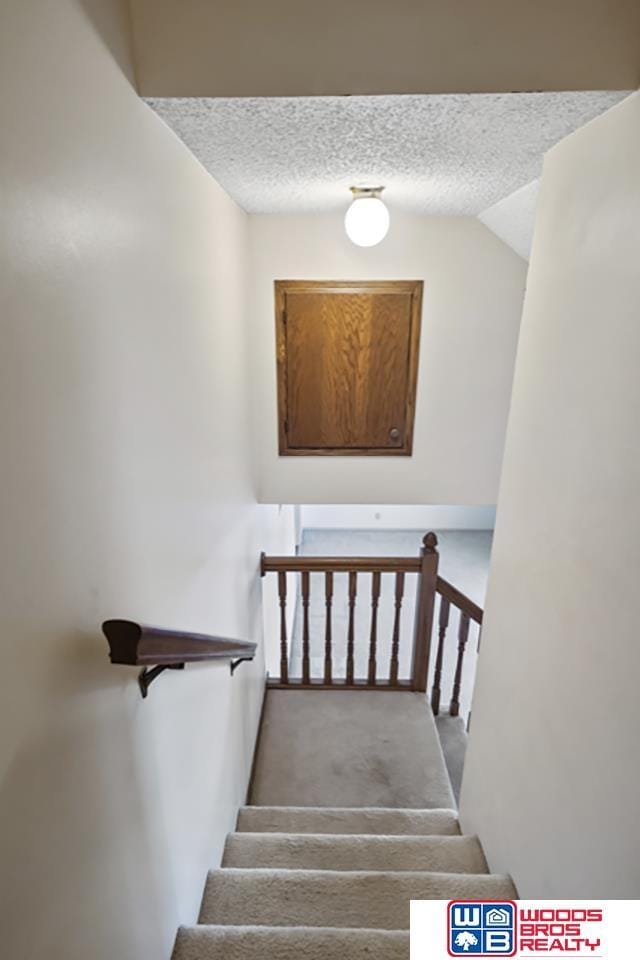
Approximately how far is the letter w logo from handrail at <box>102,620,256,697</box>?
75 cm

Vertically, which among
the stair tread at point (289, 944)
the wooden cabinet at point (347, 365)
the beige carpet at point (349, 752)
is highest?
A: the wooden cabinet at point (347, 365)

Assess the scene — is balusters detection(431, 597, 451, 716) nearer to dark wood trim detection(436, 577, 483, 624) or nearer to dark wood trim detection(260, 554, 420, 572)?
dark wood trim detection(436, 577, 483, 624)

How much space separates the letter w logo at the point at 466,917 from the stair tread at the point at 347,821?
0.99m

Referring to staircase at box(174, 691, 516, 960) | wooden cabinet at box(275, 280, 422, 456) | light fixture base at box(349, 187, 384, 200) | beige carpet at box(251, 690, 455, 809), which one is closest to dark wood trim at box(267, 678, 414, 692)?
beige carpet at box(251, 690, 455, 809)

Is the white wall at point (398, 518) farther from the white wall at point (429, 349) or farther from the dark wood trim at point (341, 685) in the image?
the white wall at point (429, 349)

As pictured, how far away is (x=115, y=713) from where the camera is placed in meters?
0.88

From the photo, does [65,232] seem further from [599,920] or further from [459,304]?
[459,304]

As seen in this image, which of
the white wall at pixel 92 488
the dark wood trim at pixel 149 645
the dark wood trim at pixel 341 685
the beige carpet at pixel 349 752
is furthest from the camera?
the dark wood trim at pixel 341 685

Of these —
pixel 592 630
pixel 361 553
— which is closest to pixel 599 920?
pixel 592 630

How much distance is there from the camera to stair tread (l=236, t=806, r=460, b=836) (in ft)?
6.59

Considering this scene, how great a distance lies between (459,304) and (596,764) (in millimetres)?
2134

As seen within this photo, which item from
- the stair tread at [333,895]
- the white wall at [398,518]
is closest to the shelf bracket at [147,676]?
the stair tread at [333,895]

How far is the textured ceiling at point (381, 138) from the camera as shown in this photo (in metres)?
1.04

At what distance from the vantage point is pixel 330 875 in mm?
1526
